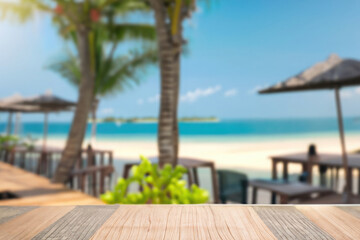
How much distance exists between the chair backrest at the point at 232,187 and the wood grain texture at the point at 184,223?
130 inches

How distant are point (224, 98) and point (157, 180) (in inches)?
2469

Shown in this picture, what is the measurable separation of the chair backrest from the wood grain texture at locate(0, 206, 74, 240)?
11.2 ft

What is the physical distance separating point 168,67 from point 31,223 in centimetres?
261

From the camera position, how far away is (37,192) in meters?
3.50

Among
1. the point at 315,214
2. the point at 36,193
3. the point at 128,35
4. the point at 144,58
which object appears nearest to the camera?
the point at 315,214

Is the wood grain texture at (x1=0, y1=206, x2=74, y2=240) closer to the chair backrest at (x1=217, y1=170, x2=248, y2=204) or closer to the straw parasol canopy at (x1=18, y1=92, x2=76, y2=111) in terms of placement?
the chair backrest at (x1=217, y1=170, x2=248, y2=204)

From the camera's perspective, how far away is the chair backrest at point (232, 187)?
4.02 metres

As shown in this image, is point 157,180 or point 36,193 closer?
point 157,180

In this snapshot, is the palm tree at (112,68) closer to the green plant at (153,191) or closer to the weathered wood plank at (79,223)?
the green plant at (153,191)

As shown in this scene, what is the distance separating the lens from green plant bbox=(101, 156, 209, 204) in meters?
1.76

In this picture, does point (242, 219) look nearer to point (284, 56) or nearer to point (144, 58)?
point (144, 58)

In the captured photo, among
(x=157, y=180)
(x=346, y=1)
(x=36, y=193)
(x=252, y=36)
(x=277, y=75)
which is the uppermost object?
(x=346, y=1)

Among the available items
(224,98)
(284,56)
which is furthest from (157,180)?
(284,56)

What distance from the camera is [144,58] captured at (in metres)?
9.97
